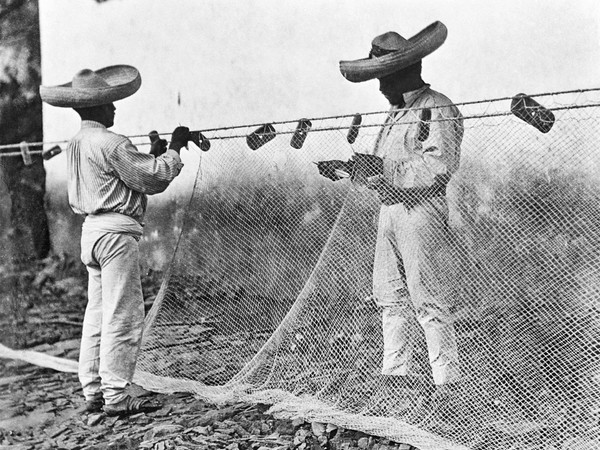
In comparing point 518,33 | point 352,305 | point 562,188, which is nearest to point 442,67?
point 518,33

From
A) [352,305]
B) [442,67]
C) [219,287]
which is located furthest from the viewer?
[442,67]

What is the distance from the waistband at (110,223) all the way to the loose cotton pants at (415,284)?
1.60m

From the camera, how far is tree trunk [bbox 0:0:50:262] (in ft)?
29.0

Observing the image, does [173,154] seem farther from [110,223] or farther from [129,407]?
[129,407]

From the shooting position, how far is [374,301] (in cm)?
464

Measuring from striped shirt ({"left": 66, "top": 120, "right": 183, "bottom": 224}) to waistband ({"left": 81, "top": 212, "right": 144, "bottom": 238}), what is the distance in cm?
3

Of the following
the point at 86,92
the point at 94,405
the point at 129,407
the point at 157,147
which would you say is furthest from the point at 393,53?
the point at 94,405

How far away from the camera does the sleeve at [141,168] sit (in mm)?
5008

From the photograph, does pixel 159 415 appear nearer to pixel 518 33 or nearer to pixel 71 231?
pixel 518 33

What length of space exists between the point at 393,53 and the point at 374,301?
139cm

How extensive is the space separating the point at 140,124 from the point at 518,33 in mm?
4230

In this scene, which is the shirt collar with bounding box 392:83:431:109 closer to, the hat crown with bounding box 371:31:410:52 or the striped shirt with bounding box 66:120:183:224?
the hat crown with bounding box 371:31:410:52

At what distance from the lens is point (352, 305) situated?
4.65 meters

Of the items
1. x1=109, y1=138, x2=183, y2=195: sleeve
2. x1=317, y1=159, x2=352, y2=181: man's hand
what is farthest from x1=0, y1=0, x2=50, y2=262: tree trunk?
x1=317, y1=159, x2=352, y2=181: man's hand
